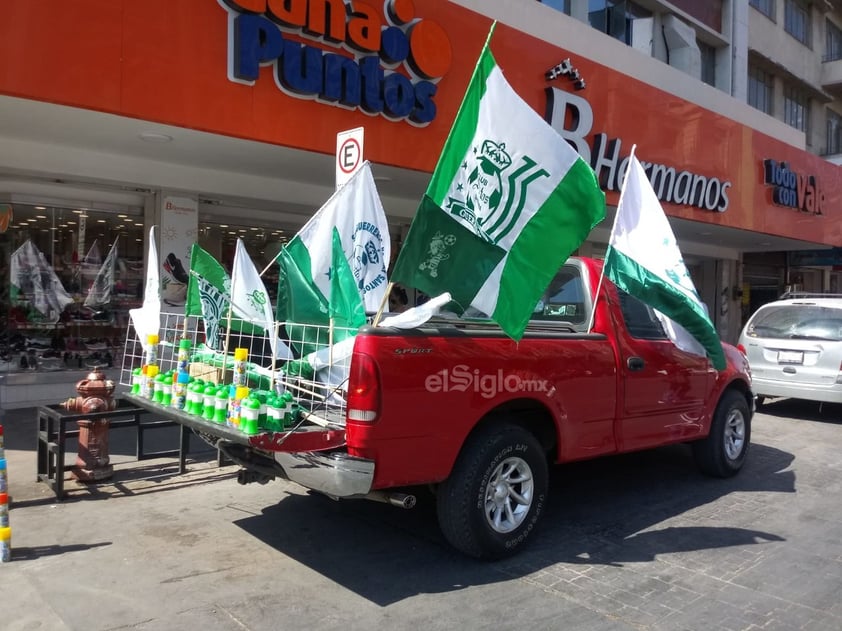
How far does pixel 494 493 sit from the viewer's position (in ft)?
15.1

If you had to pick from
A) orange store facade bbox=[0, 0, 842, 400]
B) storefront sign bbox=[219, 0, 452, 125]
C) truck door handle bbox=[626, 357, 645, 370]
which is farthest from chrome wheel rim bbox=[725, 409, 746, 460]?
storefront sign bbox=[219, 0, 452, 125]

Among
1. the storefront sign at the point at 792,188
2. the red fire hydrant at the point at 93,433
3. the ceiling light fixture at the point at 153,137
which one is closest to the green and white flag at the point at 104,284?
the ceiling light fixture at the point at 153,137

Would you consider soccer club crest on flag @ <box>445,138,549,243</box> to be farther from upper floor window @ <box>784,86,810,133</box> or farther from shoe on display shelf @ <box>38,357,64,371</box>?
upper floor window @ <box>784,86,810,133</box>

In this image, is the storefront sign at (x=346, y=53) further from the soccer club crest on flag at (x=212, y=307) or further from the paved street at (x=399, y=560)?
the paved street at (x=399, y=560)

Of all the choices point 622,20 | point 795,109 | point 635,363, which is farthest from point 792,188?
point 635,363

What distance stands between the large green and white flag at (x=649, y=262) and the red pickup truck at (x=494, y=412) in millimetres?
400

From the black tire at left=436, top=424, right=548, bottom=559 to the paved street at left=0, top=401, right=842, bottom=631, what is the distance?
201 mm

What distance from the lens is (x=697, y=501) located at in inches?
240

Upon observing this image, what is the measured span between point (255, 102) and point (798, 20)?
26411 millimetres

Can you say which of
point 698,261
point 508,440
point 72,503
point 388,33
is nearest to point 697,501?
point 508,440

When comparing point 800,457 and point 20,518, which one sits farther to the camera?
point 800,457

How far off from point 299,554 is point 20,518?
7.54ft

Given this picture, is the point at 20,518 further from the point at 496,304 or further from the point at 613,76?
the point at 613,76

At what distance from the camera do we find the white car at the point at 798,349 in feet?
31.8
